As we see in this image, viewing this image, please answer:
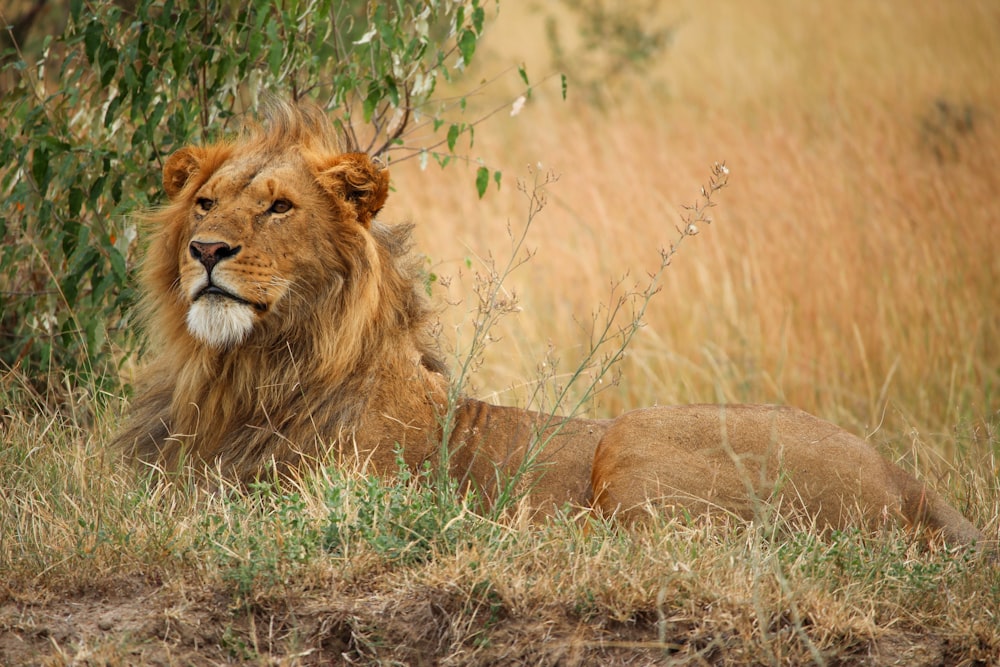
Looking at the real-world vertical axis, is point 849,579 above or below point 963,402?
above

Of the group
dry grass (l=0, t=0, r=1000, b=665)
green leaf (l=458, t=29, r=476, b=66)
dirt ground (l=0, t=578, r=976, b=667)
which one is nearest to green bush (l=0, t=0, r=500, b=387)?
green leaf (l=458, t=29, r=476, b=66)

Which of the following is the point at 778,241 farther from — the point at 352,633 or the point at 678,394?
the point at 352,633

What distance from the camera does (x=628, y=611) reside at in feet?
10.4

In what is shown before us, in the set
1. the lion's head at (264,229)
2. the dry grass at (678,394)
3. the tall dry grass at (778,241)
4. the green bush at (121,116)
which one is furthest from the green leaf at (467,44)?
the tall dry grass at (778,241)

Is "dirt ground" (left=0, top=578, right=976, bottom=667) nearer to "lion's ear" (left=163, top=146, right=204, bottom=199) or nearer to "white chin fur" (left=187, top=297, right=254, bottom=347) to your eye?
"white chin fur" (left=187, top=297, right=254, bottom=347)

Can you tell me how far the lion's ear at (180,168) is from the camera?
166 inches

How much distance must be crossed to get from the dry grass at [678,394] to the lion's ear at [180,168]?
1.05 meters

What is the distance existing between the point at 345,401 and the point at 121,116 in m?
1.95

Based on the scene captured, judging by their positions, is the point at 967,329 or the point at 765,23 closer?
the point at 967,329

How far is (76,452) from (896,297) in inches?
224

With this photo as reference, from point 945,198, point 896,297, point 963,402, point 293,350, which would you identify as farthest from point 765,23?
point 293,350

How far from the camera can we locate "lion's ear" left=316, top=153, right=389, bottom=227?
4043 mm

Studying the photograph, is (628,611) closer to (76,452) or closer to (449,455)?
(449,455)

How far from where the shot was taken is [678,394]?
7.10 meters
